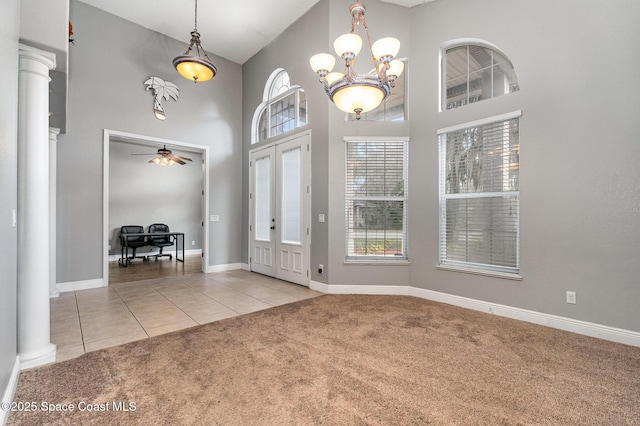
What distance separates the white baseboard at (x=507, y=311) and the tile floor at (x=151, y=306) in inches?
23.9

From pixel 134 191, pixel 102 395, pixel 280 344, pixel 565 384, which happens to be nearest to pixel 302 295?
pixel 280 344

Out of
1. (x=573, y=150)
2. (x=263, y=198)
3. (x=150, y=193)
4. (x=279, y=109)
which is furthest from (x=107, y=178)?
(x=573, y=150)

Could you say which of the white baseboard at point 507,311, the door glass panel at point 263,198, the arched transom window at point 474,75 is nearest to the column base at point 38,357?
the white baseboard at point 507,311

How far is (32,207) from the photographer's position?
234 centimetres

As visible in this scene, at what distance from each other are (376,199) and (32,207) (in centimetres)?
378

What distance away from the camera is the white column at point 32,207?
2.26 metres

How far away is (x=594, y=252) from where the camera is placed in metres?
2.89

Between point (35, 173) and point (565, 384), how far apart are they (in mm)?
4318

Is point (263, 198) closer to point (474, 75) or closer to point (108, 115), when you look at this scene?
point (108, 115)

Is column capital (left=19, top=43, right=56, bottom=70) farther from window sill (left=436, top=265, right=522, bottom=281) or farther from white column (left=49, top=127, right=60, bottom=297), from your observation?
window sill (left=436, top=265, right=522, bottom=281)

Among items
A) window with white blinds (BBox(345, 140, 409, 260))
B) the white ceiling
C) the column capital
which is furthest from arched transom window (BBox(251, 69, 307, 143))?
the column capital

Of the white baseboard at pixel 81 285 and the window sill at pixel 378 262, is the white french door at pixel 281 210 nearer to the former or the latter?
the window sill at pixel 378 262

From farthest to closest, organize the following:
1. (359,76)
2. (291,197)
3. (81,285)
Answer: (291,197) → (81,285) → (359,76)

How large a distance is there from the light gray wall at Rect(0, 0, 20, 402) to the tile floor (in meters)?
0.72
